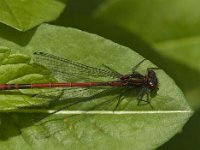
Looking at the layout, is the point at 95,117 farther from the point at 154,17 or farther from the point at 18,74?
the point at 154,17

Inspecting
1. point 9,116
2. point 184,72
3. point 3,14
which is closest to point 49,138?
point 9,116

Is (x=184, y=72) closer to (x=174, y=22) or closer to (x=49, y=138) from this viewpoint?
(x=174, y=22)

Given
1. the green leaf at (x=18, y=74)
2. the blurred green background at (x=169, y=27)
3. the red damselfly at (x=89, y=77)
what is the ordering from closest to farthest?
the green leaf at (x=18, y=74), the red damselfly at (x=89, y=77), the blurred green background at (x=169, y=27)

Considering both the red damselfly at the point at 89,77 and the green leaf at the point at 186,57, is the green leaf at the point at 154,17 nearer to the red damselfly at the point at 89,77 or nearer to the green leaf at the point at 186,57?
the green leaf at the point at 186,57

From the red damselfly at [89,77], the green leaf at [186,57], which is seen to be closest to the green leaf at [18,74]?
the red damselfly at [89,77]

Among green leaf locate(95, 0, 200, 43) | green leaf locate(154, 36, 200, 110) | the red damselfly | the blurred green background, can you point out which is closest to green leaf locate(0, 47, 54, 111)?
the red damselfly

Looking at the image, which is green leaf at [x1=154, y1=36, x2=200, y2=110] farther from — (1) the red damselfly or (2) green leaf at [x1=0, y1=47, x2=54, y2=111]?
(2) green leaf at [x1=0, y1=47, x2=54, y2=111]

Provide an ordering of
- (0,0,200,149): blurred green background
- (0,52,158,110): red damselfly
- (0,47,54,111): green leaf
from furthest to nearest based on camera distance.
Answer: (0,0,200,149): blurred green background < (0,52,158,110): red damselfly < (0,47,54,111): green leaf
